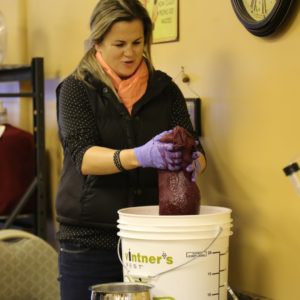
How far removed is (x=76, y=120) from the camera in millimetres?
1660

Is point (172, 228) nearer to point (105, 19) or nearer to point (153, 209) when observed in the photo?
point (153, 209)

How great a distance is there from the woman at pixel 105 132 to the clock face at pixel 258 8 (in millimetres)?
279

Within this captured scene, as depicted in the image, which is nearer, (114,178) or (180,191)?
(180,191)

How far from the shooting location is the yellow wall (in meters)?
1.67

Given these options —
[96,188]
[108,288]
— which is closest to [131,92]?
→ [96,188]

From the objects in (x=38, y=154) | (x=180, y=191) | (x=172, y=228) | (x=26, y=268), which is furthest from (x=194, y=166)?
(x=38, y=154)

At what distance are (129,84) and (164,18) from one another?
479 millimetres

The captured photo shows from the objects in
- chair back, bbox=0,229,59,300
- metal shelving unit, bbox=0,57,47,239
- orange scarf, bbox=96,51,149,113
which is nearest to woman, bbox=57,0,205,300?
orange scarf, bbox=96,51,149,113

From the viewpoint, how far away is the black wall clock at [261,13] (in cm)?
162

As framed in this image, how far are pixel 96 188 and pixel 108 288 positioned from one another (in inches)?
12.1

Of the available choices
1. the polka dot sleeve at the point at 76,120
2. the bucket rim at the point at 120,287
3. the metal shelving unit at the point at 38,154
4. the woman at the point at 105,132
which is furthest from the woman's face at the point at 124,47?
the metal shelving unit at the point at 38,154

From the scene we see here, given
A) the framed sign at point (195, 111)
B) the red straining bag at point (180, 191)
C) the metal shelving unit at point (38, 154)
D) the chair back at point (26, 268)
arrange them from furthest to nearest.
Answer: the metal shelving unit at point (38, 154)
the chair back at point (26, 268)
the framed sign at point (195, 111)
the red straining bag at point (180, 191)

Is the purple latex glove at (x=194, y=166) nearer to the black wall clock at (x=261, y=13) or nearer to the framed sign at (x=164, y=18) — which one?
the black wall clock at (x=261, y=13)

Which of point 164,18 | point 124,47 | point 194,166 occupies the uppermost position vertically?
point 164,18
